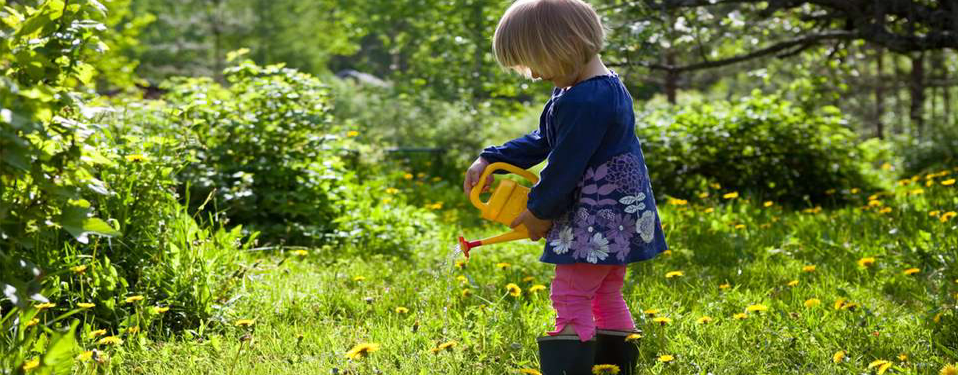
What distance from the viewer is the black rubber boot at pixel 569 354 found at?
2.12 m

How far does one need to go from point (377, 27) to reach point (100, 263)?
37.2ft

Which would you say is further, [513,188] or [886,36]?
[886,36]

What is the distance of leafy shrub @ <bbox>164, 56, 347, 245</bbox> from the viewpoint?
4.13m

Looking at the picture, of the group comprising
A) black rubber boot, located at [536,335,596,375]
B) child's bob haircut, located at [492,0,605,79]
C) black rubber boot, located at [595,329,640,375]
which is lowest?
black rubber boot, located at [595,329,640,375]

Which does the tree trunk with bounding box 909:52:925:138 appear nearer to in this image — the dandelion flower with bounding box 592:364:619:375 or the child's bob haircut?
the dandelion flower with bounding box 592:364:619:375

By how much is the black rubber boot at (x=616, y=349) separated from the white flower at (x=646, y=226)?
1.13 ft

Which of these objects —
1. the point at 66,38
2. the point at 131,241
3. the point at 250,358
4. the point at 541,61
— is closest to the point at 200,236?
the point at 131,241

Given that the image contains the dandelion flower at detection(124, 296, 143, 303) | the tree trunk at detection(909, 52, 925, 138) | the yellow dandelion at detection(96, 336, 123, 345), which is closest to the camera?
the yellow dandelion at detection(96, 336, 123, 345)

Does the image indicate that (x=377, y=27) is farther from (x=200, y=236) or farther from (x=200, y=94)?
(x=200, y=236)

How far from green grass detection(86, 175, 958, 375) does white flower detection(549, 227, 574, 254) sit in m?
0.47

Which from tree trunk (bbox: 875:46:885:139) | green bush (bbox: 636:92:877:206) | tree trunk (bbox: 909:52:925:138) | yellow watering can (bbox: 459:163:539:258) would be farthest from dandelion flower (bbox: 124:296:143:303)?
tree trunk (bbox: 909:52:925:138)

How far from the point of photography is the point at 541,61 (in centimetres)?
200

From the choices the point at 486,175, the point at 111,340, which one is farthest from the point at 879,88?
the point at 111,340

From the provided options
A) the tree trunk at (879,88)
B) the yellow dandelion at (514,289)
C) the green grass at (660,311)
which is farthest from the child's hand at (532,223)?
the tree trunk at (879,88)
